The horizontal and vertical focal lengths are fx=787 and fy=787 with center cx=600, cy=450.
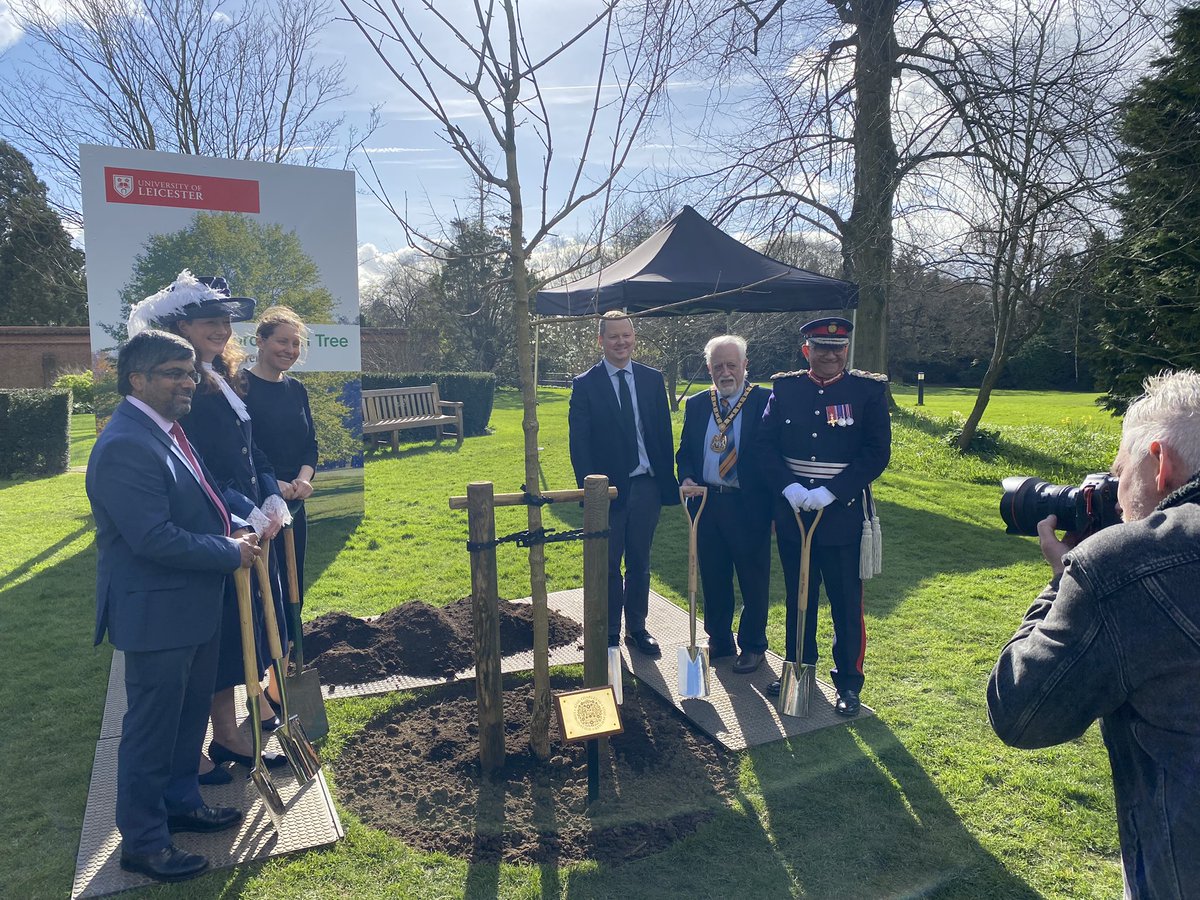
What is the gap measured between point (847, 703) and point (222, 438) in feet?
10.6

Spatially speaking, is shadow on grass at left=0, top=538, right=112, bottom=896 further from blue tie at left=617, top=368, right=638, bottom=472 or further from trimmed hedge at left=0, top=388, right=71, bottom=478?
trimmed hedge at left=0, top=388, right=71, bottom=478

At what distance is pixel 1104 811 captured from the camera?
3.20 m

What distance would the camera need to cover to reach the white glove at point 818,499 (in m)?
3.87

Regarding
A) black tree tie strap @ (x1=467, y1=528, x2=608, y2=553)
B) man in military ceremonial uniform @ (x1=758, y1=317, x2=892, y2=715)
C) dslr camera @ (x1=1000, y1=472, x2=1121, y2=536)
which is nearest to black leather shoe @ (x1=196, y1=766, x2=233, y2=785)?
black tree tie strap @ (x1=467, y1=528, x2=608, y2=553)

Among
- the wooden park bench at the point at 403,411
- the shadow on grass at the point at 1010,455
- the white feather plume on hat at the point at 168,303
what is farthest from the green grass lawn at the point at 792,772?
the wooden park bench at the point at 403,411

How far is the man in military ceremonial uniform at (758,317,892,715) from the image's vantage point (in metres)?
3.96

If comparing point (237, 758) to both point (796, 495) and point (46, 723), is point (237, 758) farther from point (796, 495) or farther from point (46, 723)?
point (796, 495)

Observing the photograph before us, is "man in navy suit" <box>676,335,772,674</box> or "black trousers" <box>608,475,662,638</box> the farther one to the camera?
"black trousers" <box>608,475,662,638</box>

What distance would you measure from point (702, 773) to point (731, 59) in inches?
381

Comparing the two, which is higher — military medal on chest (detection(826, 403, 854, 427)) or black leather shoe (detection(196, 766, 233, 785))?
military medal on chest (detection(826, 403, 854, 427))

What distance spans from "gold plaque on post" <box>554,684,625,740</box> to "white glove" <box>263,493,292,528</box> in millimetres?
1460

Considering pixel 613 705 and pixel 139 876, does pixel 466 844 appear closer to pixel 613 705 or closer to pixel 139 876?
pixel 613 705

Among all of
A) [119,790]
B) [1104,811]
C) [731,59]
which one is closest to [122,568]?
[119,790]

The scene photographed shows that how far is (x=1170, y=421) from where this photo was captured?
146 cm
